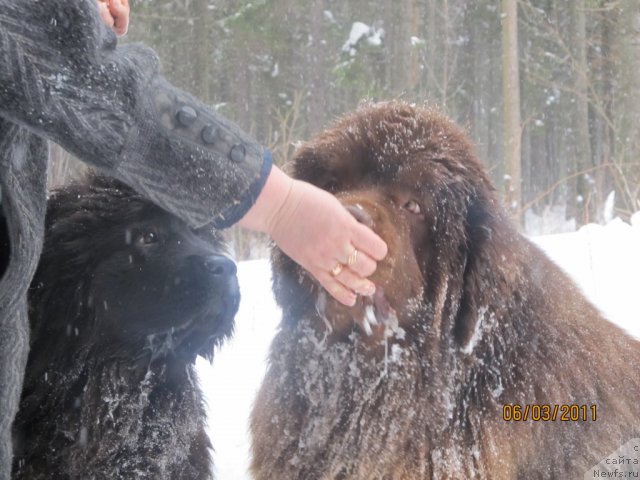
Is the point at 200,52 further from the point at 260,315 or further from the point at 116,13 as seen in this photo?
the point at 116,13

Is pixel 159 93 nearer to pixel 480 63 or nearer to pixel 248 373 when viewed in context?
pixel 248 373

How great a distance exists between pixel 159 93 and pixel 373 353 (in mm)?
1440

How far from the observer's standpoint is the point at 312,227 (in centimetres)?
177

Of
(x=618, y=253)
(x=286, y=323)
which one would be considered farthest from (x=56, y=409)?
(x=618, y=253)

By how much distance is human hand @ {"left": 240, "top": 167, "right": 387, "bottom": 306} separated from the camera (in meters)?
1.74

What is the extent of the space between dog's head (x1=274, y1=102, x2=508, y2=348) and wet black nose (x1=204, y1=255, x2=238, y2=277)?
0.25 metres

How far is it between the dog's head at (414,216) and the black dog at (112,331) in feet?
1.52

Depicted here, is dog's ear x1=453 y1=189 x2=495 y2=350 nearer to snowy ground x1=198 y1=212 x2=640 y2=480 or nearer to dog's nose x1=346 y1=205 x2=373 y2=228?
dog's nose x1=346 y1=205 x2=373 y2=228

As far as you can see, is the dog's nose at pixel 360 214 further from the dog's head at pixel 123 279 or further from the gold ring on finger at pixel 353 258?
the dog's head at pixel 123 279

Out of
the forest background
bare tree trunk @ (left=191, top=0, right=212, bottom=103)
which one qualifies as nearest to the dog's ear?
the forest background

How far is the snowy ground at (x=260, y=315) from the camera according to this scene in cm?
395

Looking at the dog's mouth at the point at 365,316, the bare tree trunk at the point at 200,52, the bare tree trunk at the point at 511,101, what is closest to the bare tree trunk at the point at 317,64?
the bare tree trunk at the point at 200,52
